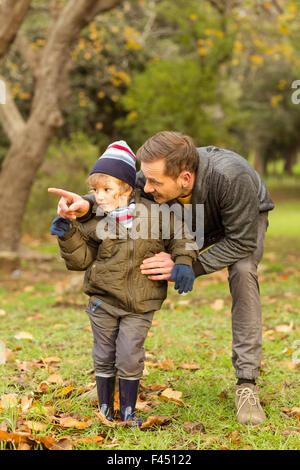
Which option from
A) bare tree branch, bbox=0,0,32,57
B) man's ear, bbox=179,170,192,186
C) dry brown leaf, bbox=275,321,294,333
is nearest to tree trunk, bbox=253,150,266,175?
bare tree branch, bbox=0,0,32,57

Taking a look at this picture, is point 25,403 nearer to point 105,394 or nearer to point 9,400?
point 9,400

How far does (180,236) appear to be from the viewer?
3.02 metres

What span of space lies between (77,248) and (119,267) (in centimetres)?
26

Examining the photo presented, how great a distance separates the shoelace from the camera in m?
3.06

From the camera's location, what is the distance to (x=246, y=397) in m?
3.08

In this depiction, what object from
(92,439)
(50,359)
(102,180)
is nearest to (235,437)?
(92,439)

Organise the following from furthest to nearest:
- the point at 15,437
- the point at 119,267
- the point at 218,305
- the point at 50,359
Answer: the point at 218,305, the point at 50,359, the point at 119,267, the point at 15,437

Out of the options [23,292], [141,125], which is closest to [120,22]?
[141,125]

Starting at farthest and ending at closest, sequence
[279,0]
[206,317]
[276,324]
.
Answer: [279,0], [206,317], [276,324]

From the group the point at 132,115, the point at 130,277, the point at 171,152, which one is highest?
the point at 132,115

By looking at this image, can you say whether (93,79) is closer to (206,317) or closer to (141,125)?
(141,125)

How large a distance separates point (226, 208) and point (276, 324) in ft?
8.07
